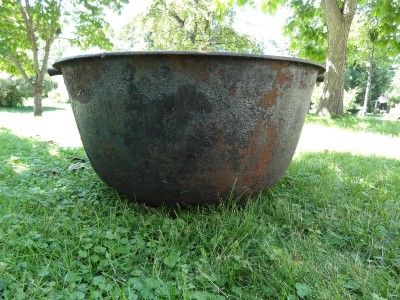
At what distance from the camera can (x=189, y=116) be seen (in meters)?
1.73

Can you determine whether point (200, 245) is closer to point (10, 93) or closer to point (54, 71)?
point (54, 71)

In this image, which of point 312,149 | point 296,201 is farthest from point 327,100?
point 296,201

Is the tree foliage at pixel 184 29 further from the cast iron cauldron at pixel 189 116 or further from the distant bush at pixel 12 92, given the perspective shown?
the cast iron cauldron at pixel 189 116

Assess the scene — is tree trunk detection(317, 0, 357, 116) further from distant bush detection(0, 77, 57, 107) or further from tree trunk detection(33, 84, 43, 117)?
distant bush detection(0, 77, 57, 107)

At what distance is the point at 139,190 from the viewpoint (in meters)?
2.01

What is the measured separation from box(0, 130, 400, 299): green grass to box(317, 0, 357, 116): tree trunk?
17.6 feet

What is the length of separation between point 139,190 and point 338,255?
42.9 inches

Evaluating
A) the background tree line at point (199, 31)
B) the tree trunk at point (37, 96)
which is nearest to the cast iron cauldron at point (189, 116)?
the background tree line at point (199, 31)

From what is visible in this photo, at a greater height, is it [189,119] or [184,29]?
[184,29]

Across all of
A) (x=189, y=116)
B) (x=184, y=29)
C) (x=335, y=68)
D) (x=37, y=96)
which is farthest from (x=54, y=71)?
(x=184, y=29)

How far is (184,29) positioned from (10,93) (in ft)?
34.1

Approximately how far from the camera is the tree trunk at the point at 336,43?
7355 mm

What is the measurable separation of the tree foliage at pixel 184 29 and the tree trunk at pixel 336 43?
9.46m

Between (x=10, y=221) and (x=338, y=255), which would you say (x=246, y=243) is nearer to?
(x=338, y=255)
